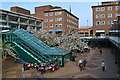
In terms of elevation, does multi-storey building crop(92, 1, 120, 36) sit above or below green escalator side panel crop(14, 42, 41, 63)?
above

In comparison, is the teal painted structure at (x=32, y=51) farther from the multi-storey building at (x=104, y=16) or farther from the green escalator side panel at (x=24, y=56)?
the multi-storey building at (x=104, y=16)

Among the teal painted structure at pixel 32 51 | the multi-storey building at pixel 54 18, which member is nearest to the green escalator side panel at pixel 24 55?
the teal painted structure at pixel 32 51

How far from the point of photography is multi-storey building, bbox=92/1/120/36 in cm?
5256

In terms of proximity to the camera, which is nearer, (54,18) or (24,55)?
(24,55)

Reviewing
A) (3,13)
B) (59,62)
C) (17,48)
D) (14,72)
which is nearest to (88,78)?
(59,62)

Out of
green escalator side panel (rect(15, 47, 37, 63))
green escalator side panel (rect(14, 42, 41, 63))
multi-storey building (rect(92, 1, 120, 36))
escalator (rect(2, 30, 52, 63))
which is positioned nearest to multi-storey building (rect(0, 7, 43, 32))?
escalator (rect(2, 30, 52, 63))

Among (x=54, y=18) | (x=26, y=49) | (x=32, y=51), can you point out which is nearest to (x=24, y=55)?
(x=26, y=49)

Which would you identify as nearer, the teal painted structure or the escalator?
the teal painted structure

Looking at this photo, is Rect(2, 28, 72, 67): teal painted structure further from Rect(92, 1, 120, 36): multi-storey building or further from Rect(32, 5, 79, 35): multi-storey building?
Rect(32, 5, 79, 35): multi-storey building

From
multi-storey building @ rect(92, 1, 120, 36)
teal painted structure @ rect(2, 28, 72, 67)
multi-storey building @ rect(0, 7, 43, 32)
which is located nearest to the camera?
teal painted structure @ rect(2, 28, 72, 67)

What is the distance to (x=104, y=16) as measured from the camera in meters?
53.8

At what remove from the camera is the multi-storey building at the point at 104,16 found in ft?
172

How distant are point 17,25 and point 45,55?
35416mm

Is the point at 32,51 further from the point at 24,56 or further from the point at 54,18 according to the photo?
the point at 54,18
